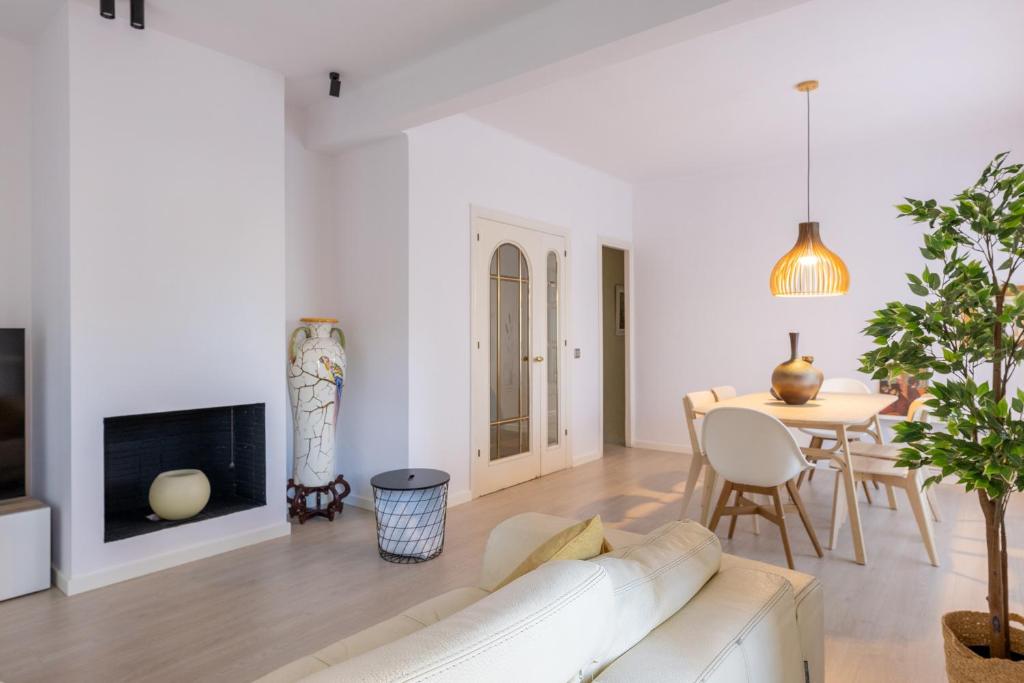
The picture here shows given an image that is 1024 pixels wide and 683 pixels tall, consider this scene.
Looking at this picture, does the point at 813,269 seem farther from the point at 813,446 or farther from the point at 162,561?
the point at 162,561

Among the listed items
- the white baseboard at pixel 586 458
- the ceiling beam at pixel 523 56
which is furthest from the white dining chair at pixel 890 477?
the white baseboard at pixel 586 458

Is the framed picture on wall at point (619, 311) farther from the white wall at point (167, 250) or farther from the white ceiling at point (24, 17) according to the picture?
the white ceiling at point (24, 17)

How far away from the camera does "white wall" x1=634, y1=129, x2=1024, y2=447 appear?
4863 mm

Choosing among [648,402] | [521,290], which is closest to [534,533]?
[521,290]

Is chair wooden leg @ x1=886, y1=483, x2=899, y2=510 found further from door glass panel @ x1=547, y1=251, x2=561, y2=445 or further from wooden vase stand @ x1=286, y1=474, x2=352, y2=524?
wooden vase stand @ x1=286, y1=474, x2=352, y2=524

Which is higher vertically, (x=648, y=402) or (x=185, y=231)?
(x=185, y=231)

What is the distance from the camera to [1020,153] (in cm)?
448

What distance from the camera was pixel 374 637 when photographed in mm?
1432

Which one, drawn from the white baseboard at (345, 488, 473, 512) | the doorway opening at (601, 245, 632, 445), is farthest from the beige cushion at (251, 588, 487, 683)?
the doorway opening at (601, 245, 632, 445)

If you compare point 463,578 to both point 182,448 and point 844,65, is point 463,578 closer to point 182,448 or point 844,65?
point 182,448

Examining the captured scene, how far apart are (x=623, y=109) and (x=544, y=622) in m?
3.90

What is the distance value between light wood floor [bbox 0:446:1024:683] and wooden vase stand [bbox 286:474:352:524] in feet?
0.25

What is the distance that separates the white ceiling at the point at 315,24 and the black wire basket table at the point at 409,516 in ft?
7.49

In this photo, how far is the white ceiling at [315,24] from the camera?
2.86 meters
